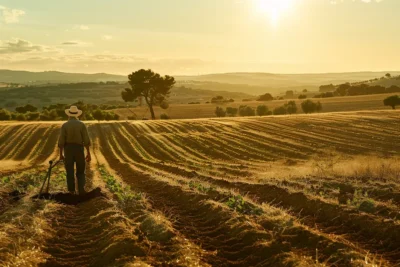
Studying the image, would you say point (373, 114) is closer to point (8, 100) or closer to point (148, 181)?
point (148, 181)

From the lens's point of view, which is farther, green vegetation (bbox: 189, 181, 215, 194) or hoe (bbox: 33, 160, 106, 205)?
green vegetation (bbox: 189, 181, 215, 194)

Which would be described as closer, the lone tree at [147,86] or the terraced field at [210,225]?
the terraced field at [210,225]

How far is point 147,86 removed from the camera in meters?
82.1

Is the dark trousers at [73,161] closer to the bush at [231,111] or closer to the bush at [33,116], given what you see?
the bush at [33,116]

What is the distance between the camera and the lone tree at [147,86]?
81375 mm

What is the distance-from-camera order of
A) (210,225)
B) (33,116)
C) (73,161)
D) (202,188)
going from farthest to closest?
(33,116)
(202,188)
(73,161)
(210,225)

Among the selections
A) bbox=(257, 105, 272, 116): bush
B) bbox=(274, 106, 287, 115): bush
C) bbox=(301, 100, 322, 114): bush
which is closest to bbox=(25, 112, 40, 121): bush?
bbox=(257, 105, 272, 116): bush

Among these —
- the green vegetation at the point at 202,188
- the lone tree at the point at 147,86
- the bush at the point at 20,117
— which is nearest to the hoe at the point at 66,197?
the green vegetation at the point at 202,188

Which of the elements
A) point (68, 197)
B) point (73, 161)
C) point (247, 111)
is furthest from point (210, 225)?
point (247, 111)

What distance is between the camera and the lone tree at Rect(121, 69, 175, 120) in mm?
81375

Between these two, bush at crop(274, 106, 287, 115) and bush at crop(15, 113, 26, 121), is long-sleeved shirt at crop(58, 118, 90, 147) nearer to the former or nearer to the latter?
bush at crop(15, 113, 26, 121)

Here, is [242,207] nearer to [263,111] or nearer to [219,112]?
[263,111]

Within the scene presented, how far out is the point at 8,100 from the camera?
168125mm

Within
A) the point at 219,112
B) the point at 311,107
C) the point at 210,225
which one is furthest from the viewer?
the point at 219,112
